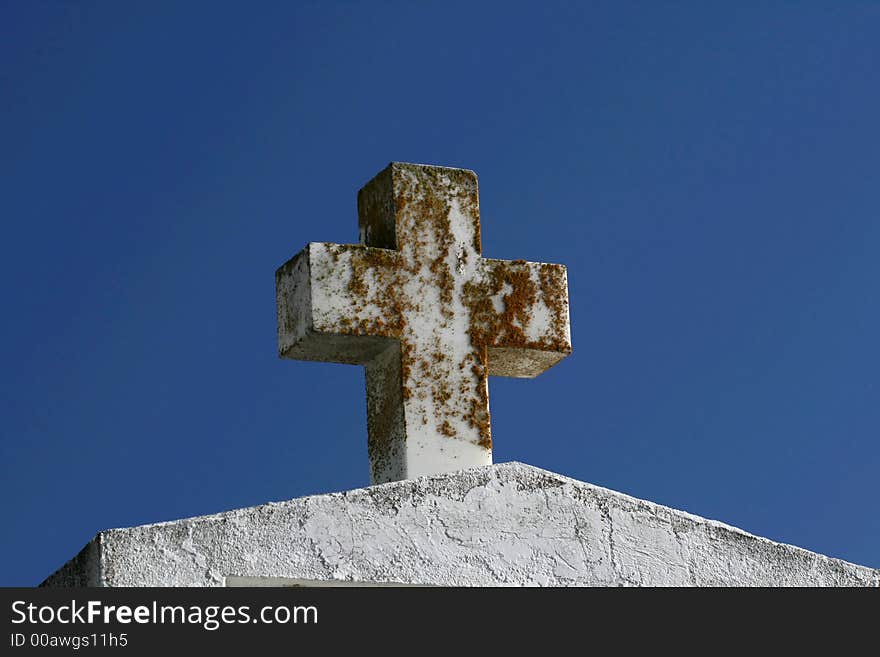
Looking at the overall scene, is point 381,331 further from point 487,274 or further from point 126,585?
point 126,585

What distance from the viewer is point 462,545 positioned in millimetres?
5664

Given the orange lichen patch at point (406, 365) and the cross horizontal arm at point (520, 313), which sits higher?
the cross horizontal arm at point (520, 313)

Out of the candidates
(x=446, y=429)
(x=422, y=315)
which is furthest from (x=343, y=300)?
(x=446, y=429)

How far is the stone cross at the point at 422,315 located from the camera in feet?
21.2

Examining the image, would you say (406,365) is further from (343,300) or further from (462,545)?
(462,545)

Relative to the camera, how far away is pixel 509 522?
227 inches

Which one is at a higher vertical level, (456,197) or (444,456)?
(456,197)

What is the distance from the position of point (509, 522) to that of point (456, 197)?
63.1 inches

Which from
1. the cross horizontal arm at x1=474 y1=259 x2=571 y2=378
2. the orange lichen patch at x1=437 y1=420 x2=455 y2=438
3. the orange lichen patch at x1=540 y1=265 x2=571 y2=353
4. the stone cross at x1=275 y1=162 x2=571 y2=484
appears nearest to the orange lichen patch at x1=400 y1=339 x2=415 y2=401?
the stone cross at x1=275 y1=162 x2=571 y2=484

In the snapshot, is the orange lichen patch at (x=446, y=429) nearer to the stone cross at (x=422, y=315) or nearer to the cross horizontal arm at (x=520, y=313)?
the stone cross at (x=422, y=315)

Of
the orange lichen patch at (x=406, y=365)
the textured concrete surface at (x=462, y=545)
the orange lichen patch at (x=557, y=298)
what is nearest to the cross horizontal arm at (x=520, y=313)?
the orange lichen patch at (x=557, y=298)

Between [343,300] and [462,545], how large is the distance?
1.25m
